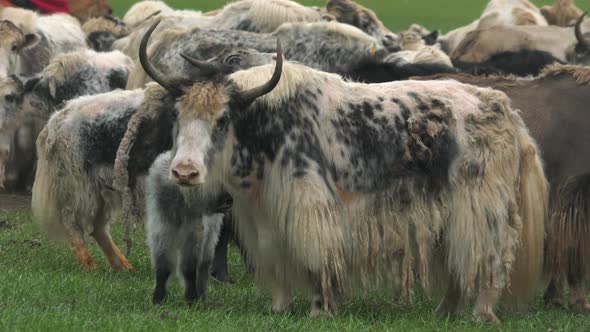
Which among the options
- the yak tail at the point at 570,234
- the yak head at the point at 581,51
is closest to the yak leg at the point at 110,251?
the yak tail at the point at 570,234

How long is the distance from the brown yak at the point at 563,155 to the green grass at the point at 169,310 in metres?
0.27

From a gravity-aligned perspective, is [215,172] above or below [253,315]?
above

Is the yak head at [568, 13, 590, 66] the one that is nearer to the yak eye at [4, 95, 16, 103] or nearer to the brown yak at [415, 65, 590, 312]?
the yak eye at [4, 95, 16, 103]

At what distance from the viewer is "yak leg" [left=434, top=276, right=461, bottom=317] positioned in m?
7.84

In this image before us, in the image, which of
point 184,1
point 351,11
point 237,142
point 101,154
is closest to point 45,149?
point 101,154

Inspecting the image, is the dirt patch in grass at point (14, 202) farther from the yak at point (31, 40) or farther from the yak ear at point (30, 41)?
the yak ear at point (30, 41)

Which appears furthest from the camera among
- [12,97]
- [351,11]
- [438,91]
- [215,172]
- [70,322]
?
[351,11]

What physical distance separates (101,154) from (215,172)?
8.46 feet

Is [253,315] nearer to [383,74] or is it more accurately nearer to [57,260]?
[57,260]

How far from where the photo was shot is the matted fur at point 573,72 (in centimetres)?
888

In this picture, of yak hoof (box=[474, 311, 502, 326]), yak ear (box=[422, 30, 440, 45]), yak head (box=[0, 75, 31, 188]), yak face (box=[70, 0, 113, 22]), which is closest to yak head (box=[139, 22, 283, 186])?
yak hoof (box=[474, 311, 502, 326])

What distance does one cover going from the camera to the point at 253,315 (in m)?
7.36

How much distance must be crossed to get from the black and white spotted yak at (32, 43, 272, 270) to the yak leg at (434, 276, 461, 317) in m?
2.36

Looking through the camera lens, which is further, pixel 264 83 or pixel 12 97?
pixel 12 97
